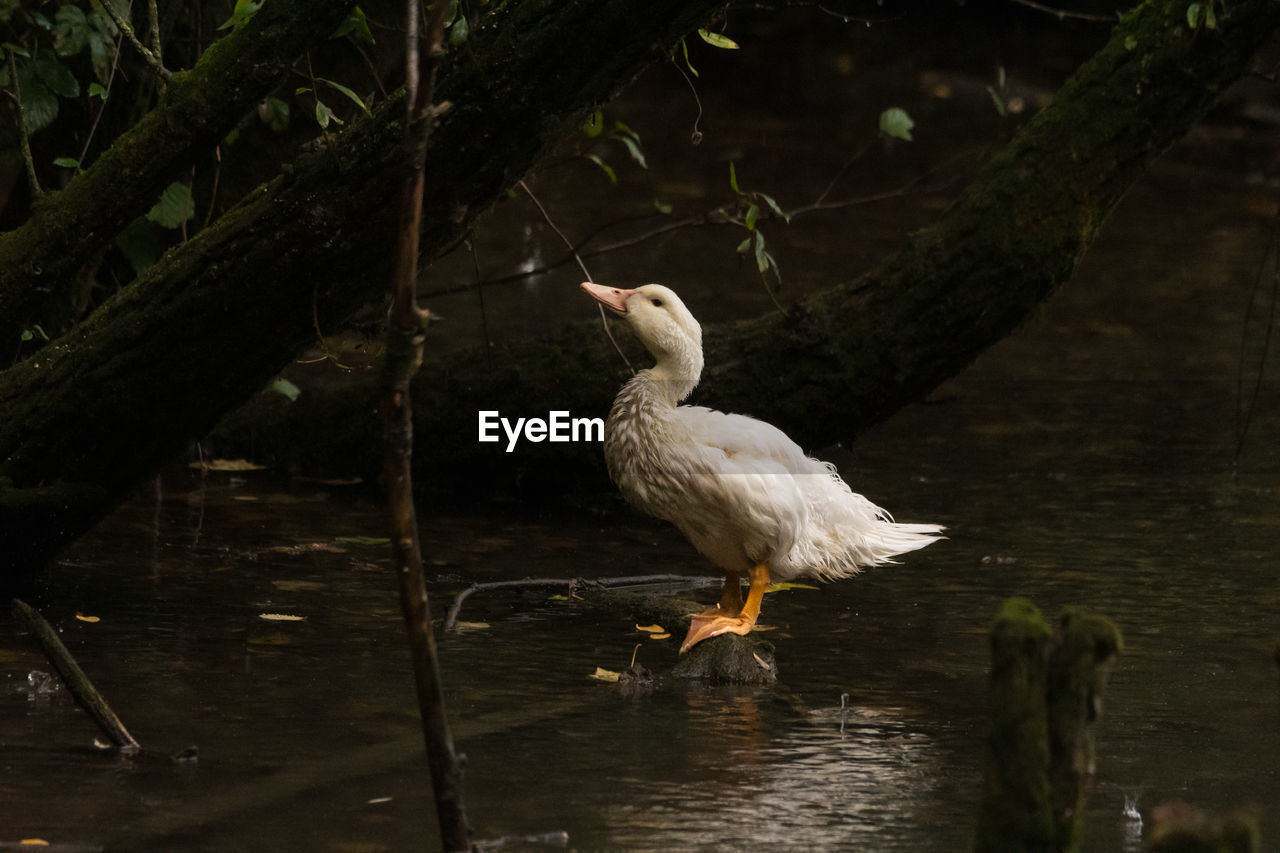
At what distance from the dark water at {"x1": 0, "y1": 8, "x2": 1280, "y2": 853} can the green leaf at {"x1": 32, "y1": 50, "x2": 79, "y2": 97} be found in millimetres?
1565

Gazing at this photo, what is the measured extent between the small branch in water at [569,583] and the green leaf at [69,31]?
204 centimetres

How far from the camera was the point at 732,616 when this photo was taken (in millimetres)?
5230

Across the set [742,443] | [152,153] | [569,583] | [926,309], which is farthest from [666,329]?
[152,153]

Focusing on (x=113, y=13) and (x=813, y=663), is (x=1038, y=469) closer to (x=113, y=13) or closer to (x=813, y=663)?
(x=813, y=663)

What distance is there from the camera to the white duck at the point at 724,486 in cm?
511

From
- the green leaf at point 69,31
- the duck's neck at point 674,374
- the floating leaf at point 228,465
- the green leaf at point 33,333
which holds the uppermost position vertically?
the green leaf at point 69,31

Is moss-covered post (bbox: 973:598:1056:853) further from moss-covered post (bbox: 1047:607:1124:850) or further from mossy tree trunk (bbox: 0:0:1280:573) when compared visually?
mossy tree trunk (bbox: 0:0:1280:573)

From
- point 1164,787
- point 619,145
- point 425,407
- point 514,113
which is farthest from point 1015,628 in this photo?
point 619,145

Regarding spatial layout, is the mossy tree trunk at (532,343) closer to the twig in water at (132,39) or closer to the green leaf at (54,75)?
the twig in water at (132,39)

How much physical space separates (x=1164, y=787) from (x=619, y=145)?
11.8 m

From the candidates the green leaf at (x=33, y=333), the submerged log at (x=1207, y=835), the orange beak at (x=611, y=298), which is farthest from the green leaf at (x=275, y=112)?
the submerged log at (x=1207, y=835)

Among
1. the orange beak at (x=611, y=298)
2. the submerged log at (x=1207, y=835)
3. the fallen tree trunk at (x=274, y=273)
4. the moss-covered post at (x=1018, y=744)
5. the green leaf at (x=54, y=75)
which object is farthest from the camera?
the orange beak at (x=611, y=298)

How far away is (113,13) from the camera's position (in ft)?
16.2

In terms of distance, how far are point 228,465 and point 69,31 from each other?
2.36m
